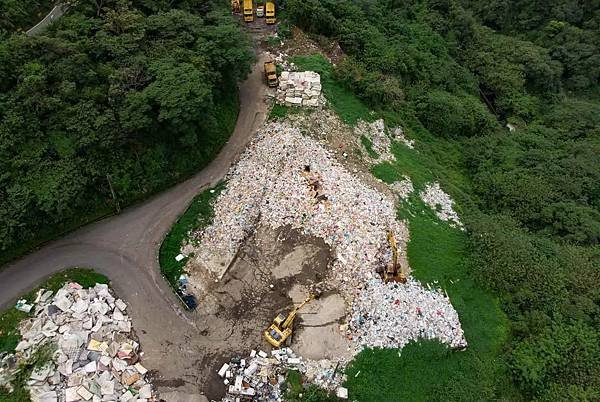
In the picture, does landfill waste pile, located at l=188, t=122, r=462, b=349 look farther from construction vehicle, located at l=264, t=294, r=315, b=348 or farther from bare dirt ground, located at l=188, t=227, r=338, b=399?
construction vehicle, located at l=264, t=294, r=315, b=348

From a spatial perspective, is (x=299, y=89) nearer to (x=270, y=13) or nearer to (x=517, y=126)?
(x=270, y=13)

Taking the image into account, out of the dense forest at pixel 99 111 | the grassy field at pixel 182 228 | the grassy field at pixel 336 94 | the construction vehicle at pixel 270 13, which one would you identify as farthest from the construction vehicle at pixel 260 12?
the grassy field at pixel 182 228

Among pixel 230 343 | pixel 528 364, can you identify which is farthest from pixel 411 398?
pixel 230 343

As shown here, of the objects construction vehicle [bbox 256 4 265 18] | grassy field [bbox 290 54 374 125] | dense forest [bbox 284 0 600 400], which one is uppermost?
construction vehicle [bbox 256 4 265 18]

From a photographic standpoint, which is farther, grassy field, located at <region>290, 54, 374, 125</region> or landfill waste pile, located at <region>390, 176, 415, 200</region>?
grassy field, located at <region>290, 54, 374, 125</region>

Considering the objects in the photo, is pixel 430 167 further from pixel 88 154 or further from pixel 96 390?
pixel 96 390

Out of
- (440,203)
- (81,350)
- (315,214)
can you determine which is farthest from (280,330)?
(440,203)

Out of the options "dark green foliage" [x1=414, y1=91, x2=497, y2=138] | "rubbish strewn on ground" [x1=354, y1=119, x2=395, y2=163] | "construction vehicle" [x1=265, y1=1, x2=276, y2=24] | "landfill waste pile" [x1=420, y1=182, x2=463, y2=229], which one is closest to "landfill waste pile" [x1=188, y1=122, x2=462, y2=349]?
"landfill waste pile" [x1=420, y1=182, x2=463, y2=229]

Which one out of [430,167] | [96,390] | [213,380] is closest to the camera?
[96,390]
